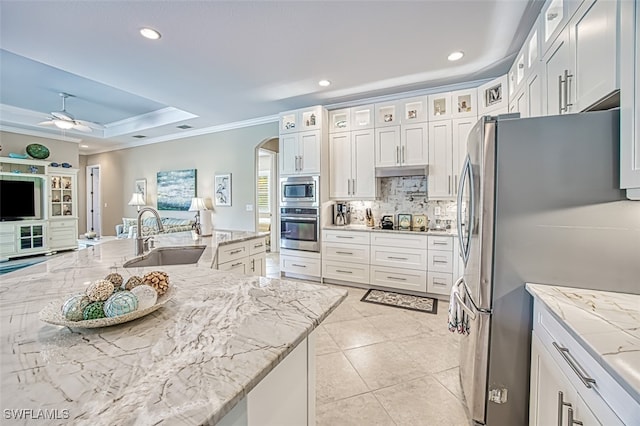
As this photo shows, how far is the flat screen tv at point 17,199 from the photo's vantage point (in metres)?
5.57

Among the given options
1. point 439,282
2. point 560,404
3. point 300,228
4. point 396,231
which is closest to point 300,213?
point 300,228

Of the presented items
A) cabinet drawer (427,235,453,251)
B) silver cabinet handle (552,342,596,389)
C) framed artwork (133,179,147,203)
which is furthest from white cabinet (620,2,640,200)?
framed artwork (133,179,147,203)

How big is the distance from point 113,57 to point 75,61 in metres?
0.44

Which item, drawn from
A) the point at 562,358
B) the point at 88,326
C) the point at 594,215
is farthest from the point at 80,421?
the point at 594,215

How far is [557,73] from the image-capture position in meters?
1.68

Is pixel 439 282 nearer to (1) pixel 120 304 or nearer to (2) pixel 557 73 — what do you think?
(2) pixel 557 73

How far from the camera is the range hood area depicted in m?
3.62

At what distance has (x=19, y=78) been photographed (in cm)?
381

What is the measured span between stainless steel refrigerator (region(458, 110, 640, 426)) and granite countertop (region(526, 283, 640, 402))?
0.30 ft

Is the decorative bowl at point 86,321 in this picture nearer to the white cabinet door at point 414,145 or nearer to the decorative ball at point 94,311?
the decorative ball at point 94,311

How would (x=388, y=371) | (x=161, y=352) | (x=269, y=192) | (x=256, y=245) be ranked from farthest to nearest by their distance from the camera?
(x=269, y=192) < (x=256, y=245) < (x=388, y=371) < (x=161, y=352)

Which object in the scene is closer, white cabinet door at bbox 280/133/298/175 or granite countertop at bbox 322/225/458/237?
granite countertop at bbox 322/225/458/237

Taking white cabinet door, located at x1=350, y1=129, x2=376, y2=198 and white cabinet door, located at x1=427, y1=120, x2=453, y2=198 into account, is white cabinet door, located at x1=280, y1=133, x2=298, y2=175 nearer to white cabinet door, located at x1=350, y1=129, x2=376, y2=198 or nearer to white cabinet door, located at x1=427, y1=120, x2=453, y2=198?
white cabinet door, located at x1=350, y1=129, x2=376, y2=198

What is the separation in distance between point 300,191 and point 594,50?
132 inches
